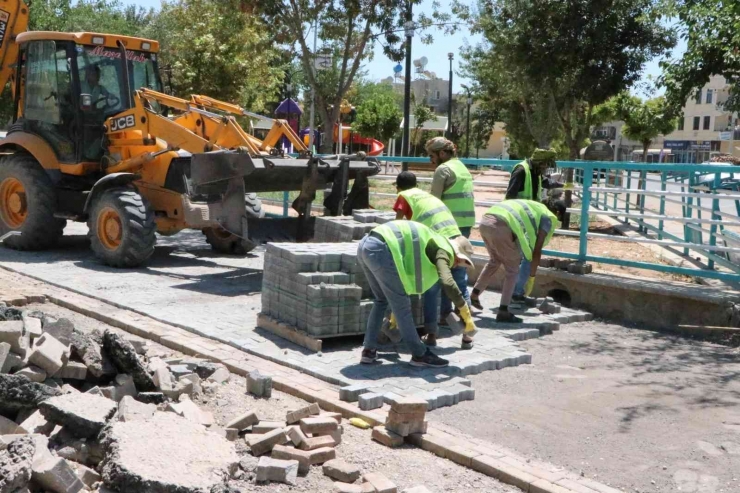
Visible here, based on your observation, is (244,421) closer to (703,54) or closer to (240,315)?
(240,315)

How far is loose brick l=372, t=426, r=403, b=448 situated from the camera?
17.0ft

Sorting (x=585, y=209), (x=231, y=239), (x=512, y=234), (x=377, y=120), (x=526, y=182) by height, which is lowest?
(x=231, y=239)

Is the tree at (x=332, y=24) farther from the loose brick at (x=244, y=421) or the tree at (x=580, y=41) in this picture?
the loose brick at (x=244, y=421)

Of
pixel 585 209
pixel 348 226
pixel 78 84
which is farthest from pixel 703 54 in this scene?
pixel 78 84

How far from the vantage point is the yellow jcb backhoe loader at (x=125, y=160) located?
1038 cm

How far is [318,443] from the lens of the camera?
4918 millimetres

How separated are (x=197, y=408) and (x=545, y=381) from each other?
9.46 feet

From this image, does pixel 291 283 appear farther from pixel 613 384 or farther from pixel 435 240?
pixel 613 384

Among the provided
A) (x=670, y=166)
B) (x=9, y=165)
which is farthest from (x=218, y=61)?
(x=670, y=166)

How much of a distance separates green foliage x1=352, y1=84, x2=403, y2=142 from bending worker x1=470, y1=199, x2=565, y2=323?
38548 mm

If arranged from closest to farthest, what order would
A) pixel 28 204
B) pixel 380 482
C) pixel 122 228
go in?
pixel 380 482 < pixel 122 228 < pixel 28 204

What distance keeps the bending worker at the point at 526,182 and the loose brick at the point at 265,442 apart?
4483 millimetres

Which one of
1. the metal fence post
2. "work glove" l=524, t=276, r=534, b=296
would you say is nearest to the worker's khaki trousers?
"work glove" l=524, t=276, r=534, b=296

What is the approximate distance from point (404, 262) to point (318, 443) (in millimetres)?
1829
